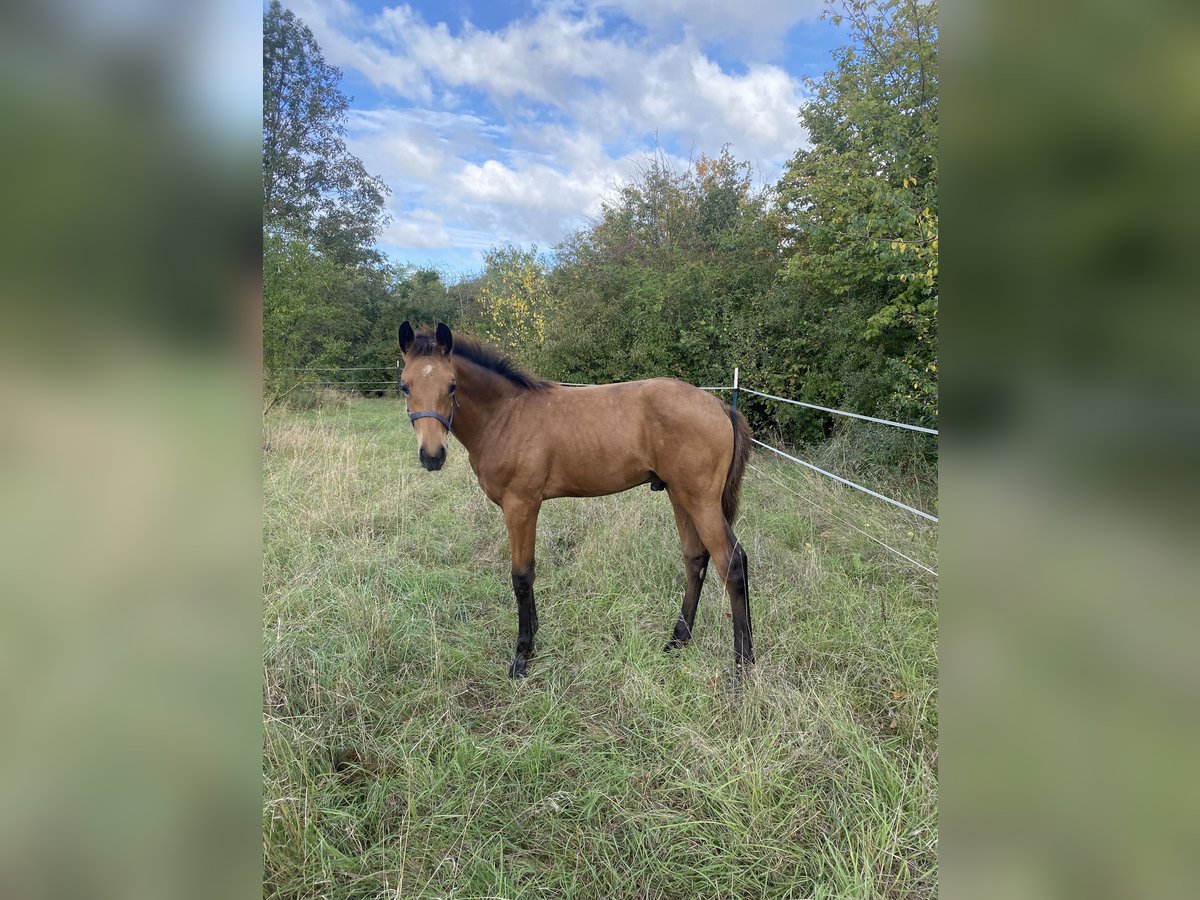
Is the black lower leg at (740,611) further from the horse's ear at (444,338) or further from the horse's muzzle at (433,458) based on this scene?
the horse's ear at (444,338)

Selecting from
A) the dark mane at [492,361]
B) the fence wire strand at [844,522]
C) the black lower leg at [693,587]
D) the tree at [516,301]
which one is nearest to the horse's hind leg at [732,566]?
the black lower leg at [693,587]

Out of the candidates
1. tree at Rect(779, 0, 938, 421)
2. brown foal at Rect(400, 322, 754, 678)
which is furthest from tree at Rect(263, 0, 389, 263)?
tree at Rect(779, 0, 938, 421)

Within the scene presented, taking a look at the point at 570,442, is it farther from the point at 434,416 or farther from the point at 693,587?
the point at 693,587

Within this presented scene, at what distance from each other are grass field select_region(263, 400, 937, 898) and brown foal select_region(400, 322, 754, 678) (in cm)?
34

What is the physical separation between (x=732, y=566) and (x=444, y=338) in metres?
1.88

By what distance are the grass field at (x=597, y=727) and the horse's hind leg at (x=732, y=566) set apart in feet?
0.37

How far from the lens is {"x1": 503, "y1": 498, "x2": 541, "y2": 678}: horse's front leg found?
2.80 m

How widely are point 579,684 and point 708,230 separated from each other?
11.0 meters

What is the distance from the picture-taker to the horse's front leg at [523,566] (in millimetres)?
2799

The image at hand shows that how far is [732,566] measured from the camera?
269cm

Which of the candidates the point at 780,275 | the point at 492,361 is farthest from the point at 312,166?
the point at 492,361
